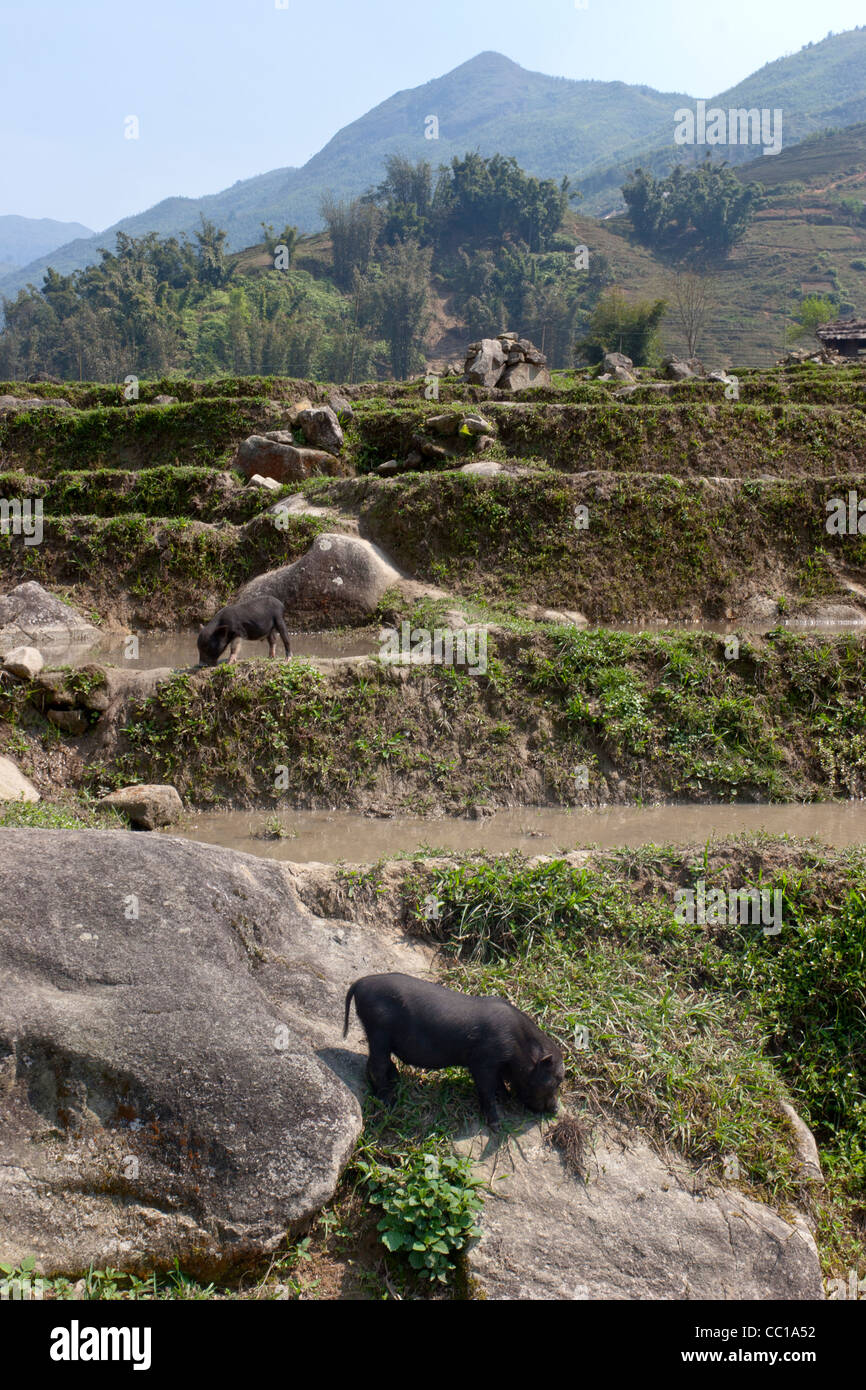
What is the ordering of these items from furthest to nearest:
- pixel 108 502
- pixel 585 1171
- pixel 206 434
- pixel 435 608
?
pixel 206 434, pixel 108 502, pixel 435 608, pixel 585 1171

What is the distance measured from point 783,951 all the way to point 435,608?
21.1 ft

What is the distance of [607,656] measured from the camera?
364 inches

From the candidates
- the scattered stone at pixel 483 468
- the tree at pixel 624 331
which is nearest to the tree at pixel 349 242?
the tree at pixel 624 331

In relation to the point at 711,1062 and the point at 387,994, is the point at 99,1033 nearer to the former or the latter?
the point at 387,994

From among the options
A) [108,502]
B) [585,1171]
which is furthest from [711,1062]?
[108,502]

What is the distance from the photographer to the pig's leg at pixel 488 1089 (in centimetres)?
414

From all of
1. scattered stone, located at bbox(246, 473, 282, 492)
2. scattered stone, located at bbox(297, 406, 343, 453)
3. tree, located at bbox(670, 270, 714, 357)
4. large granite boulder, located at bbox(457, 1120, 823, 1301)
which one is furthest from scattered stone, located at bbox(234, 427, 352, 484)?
tree, located at bbox(670, 270, 714, 357)

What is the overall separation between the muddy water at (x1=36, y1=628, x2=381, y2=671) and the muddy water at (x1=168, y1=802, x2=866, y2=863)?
303 centimetres

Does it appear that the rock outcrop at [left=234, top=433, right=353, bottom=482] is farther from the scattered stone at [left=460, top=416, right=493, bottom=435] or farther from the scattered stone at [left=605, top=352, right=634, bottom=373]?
the scattered stone at [left=605, top=352, right=634, bottom=373]

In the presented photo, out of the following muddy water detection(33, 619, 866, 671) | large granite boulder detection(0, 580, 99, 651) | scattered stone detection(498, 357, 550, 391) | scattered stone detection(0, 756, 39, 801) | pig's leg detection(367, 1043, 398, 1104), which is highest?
scattered stone detection(498, 357, 550, 391)

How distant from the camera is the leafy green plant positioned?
3787mm

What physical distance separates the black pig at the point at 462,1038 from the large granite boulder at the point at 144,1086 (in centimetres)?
33

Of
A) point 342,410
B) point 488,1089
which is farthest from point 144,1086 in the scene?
point 342,410

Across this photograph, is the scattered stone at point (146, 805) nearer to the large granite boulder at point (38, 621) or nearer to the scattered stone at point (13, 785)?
the scattered stone at point (13, 785)
